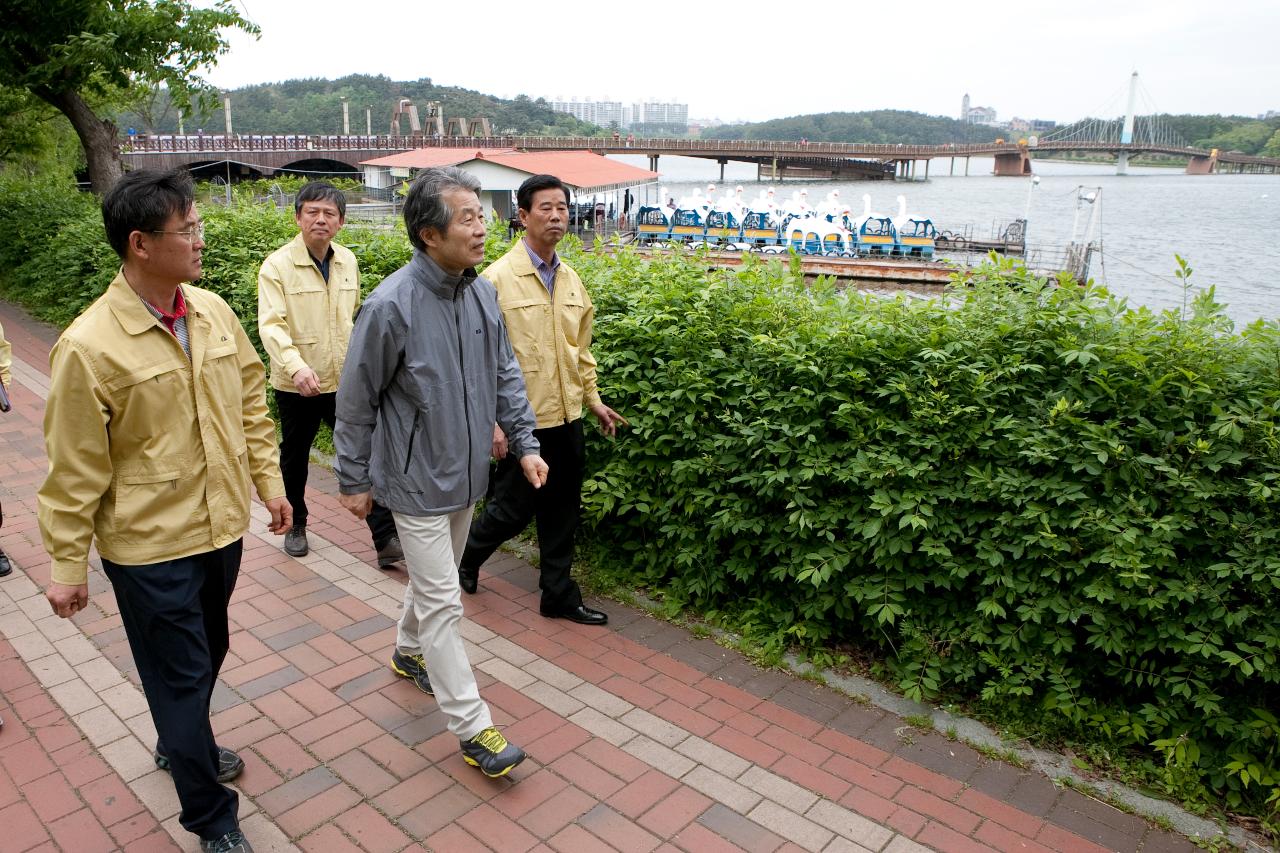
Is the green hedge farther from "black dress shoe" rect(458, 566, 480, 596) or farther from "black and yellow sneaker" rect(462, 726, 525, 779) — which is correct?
"black and yellow sneaker" rect(462, 726, 525, 779)

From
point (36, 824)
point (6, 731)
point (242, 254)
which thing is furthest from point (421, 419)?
point (242, 254)

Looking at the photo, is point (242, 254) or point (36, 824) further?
point (242, 254)

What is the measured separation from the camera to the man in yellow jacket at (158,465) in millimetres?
2414

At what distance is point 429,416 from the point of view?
302 centimetres

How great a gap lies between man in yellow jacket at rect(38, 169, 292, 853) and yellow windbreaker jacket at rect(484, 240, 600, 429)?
1367 millimetres

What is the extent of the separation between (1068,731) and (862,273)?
29.9 metres

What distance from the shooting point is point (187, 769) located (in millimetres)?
2551

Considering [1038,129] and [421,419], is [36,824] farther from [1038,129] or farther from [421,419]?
[1038,129]

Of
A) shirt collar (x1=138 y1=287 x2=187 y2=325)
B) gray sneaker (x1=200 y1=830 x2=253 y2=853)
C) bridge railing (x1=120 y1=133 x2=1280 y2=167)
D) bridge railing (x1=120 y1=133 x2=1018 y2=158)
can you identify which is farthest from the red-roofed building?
gray sneaker (x1=200 y1=830 x2=253 y2=853)

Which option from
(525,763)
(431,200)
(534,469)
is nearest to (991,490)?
(534,469)

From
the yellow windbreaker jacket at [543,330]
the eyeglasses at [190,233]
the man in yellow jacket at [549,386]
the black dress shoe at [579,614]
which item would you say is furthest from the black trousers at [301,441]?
the eyeglasses at [190,233]

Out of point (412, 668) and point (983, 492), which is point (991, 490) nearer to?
point (983, 492)

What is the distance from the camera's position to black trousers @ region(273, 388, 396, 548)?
15.7 feet

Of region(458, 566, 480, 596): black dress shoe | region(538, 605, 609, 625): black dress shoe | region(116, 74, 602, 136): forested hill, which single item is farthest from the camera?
region(116, 74, 602, 136): forested hill
